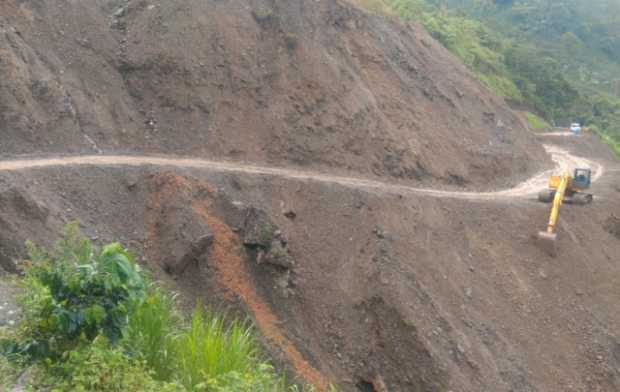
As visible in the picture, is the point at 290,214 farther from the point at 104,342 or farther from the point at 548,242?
the point at 104,342

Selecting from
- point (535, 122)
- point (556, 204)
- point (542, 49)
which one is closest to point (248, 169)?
point (556, 204)

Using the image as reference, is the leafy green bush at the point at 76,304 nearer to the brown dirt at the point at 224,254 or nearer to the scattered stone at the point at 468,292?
the brown dirt at the point at 224,254

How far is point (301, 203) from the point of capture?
17875 mm

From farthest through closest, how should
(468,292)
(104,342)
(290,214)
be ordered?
1. (468,292)
2. (290,214)
3. (104,342)

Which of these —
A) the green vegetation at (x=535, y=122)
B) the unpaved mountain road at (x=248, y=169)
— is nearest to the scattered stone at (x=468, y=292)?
the unpaved mountain road at (x=248, y=169)

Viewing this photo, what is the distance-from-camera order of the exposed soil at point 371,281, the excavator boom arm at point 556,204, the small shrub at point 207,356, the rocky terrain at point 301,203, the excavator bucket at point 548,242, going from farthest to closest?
1. the excavator boom arm at point 556,204
2. the excavator bucket at point 548,242
3. the rocky terrain at point 301,203
4. the exposed soil at point 371,281
5. the small shrub at point 207,356

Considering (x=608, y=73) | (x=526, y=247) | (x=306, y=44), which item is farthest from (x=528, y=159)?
(x=608, y=73)

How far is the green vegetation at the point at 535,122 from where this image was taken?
47.6 meters

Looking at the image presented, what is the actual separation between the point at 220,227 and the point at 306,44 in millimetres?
8774

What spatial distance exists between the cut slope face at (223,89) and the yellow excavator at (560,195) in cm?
249

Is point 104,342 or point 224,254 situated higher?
point 104,342

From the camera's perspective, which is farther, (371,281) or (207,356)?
(371,281)

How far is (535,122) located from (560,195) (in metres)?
27.2

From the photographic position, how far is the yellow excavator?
21125 millimetres
